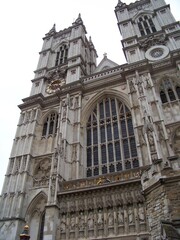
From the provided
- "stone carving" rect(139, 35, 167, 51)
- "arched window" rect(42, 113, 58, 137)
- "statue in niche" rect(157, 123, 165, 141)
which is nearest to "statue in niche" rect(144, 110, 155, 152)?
"statue in niche" rect(157, 123, 165, 141)

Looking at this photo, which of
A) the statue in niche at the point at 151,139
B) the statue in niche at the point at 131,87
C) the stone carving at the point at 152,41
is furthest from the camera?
the stone carving at the point at 152,41

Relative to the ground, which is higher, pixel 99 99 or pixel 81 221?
pixel 99 99

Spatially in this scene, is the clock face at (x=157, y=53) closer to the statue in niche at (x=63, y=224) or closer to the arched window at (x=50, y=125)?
the arched window at (x=50, y=125)

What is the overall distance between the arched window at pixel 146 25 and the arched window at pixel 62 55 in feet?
30.9

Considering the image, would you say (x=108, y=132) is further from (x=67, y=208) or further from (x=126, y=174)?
(x=67, y=208)

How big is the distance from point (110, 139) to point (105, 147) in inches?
30.1

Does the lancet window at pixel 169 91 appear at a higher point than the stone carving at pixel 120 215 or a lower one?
higher

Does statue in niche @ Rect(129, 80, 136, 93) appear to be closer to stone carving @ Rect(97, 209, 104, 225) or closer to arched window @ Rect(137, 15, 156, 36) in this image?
arched window @ Rect(137, 15, 156, 36)

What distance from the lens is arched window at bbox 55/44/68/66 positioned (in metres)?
27.0

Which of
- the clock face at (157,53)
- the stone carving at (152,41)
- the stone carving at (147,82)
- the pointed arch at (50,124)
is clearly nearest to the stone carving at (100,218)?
the pointed arch at (50,124)

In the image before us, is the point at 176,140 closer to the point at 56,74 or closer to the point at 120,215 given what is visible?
the point at 120,215

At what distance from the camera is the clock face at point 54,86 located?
23153 millimetres

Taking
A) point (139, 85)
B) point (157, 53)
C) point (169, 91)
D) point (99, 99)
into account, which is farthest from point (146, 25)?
point (99, 99)

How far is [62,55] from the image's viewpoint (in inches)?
1101
